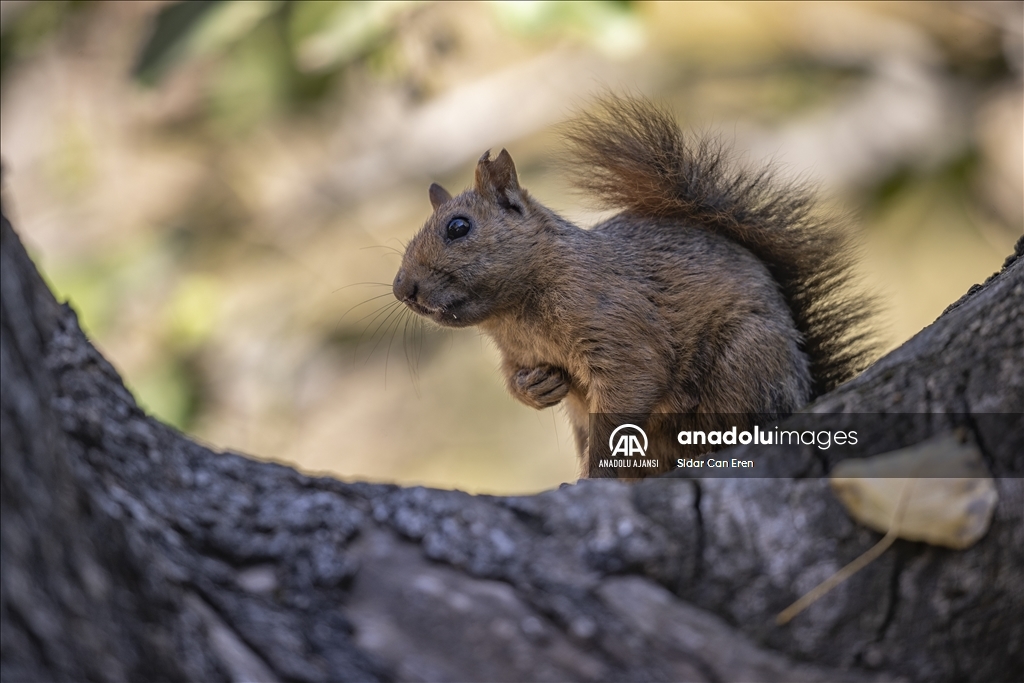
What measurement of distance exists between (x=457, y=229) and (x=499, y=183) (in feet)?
0.54

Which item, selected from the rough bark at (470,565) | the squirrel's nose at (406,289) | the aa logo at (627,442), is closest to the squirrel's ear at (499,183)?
the squirrel's nose at (406,289)

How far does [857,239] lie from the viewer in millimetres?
2277

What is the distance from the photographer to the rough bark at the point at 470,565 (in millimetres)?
1046

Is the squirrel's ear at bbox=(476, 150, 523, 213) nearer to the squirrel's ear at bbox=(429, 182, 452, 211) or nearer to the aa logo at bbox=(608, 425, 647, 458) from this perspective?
the squirrel's ear at bbox=(429, 182, 452, 211)

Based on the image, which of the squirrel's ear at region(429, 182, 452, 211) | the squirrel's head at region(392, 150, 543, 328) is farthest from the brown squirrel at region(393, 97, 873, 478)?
the squirrel's ear at region(429, 182, 452, 211)

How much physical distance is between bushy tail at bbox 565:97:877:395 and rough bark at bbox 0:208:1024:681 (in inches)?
33.8

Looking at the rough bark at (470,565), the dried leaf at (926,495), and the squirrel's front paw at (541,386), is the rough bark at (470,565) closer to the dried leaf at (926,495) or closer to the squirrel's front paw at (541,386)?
the dried leaf at (926,495)

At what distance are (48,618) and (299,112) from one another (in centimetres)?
471

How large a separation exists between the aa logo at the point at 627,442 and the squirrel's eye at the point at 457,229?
1.79ft

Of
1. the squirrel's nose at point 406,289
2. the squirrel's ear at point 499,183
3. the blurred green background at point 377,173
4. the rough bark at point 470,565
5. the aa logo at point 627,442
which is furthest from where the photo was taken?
the blurred green background at point 377,173

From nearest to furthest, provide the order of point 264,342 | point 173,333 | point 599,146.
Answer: point 599,146 < point 173,333 < point 264,342

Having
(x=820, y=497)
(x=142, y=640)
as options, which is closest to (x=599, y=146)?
(x=820, y=497)

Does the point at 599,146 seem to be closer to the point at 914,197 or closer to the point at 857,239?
the point at 857,239

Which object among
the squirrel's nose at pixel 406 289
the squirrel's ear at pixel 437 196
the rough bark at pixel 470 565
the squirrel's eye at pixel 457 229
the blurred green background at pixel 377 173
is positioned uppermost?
the blurred green background at pixel 377 173
